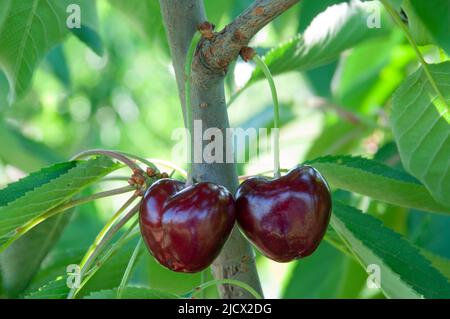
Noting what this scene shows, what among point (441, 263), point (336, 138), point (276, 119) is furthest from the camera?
point (336, 138)

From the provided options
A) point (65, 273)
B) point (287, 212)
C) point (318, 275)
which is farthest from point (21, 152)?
point (287, 212)

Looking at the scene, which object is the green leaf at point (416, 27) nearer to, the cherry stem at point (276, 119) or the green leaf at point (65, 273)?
the cherry stem at point (276, 119)

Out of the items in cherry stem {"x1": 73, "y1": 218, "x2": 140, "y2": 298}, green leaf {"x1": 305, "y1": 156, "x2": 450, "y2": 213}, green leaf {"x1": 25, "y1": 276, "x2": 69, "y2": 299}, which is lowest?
green leaf {"x1": 25, "y1": 276, "x2": 69, "y2": 299}

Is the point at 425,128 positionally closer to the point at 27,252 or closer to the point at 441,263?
Result: the point at 441,263

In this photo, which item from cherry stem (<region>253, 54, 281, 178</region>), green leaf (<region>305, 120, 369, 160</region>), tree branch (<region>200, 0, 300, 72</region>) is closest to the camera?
tree branch (<region>200, 0, 300, 72</region>)

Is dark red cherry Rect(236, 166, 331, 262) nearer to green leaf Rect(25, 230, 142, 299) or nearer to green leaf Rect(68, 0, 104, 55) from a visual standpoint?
green leaf Rect(25, 230, 142, 299)

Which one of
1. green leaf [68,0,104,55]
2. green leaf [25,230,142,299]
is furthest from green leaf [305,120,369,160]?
green leaf [68,0,104,55]

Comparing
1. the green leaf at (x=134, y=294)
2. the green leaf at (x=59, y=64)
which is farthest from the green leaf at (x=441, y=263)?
the green leaf at (x=59, y=64)
